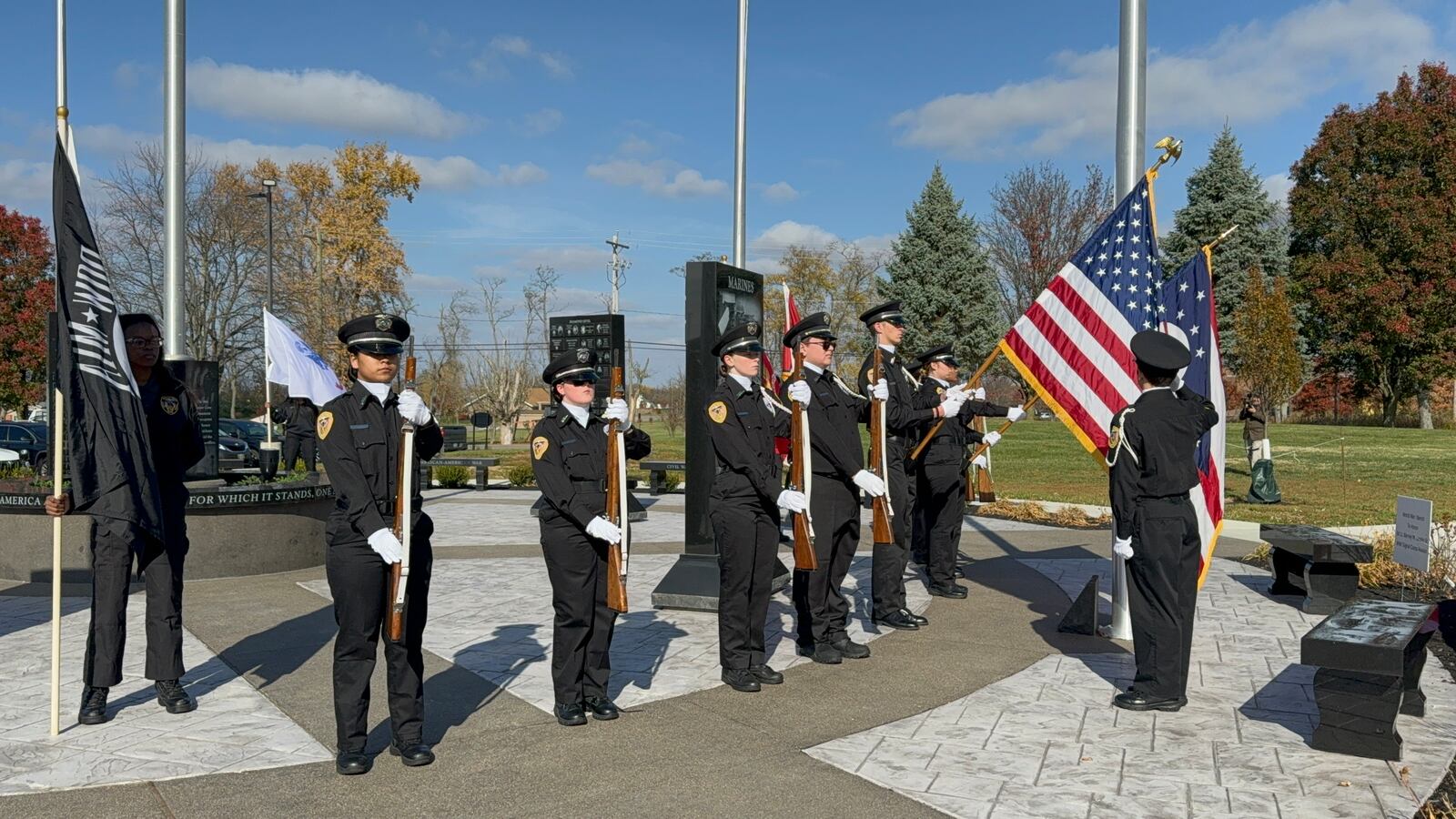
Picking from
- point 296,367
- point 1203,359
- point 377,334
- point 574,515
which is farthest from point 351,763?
point 296,367

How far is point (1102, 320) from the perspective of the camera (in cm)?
772

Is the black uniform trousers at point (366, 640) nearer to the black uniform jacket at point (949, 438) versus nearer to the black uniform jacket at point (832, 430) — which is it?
the black uniform jacket at point (832, 430)

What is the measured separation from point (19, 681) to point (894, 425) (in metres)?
5.59

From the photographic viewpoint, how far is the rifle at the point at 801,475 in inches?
248

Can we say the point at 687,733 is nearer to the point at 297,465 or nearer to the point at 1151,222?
the point at 1151,222

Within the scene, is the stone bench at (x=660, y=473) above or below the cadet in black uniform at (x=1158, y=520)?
below

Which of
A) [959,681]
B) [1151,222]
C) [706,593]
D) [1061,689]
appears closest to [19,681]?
[706,593]

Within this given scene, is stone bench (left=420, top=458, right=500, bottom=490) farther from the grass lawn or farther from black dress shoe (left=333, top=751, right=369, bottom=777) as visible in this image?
black dress shoe (left=333, top=751, right=369, bottom=777)

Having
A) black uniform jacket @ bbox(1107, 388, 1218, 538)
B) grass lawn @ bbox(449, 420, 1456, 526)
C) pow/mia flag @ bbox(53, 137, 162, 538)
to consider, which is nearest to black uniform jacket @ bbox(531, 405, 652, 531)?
pow/mia flag @ bbox(53, 137, 162, 538)

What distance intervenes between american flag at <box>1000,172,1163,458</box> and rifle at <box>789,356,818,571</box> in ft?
7.05

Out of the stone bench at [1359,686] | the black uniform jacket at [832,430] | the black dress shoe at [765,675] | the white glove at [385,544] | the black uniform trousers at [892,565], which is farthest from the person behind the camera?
the black uniform trousers at [892,565]

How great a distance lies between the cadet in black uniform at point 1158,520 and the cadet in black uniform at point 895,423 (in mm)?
1727

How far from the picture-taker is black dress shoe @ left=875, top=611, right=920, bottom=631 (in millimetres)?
8008

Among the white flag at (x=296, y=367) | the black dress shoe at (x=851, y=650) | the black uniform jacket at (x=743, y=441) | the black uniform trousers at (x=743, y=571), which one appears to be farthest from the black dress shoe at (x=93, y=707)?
the white flag at (x=296, y=367)
